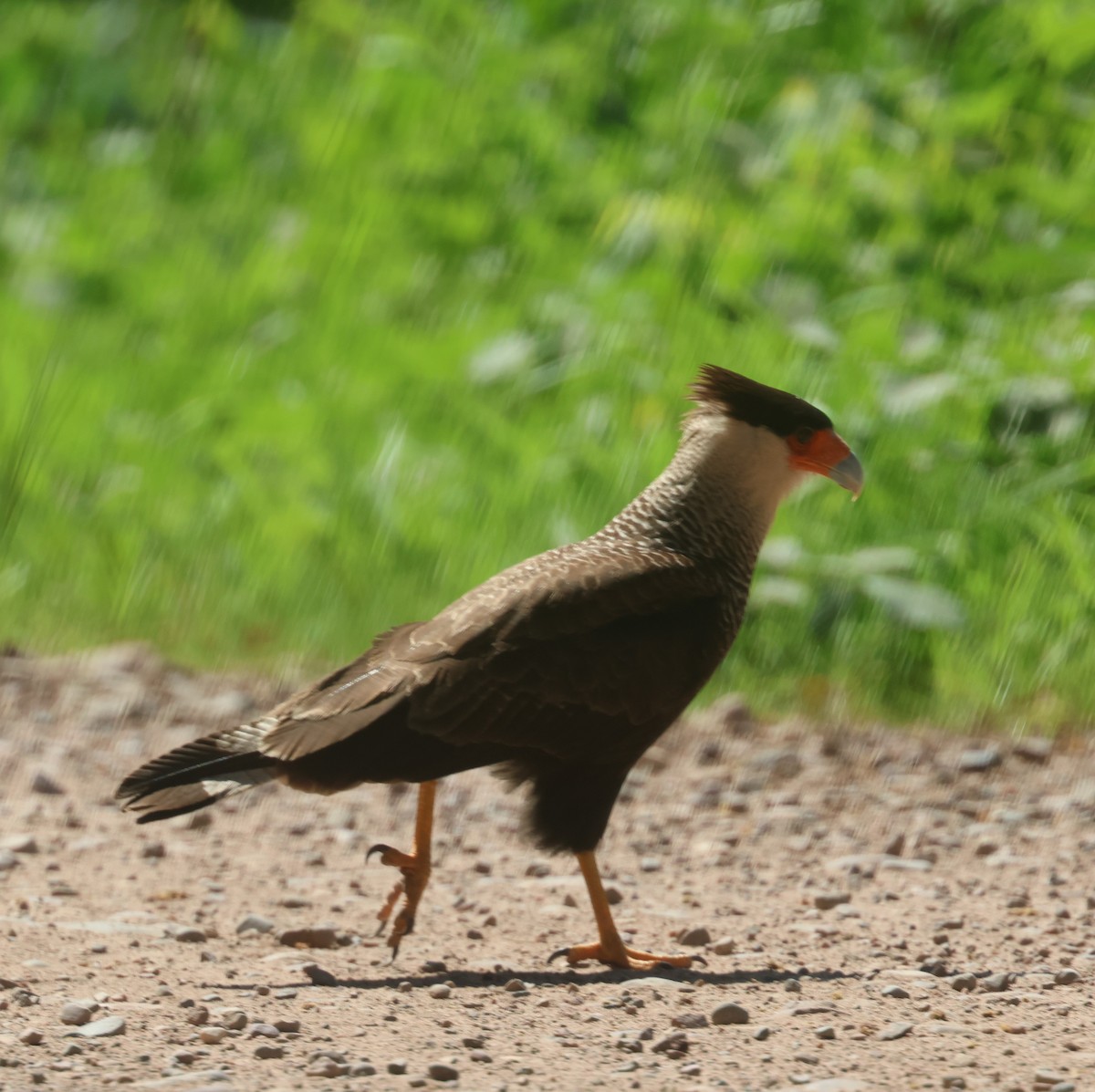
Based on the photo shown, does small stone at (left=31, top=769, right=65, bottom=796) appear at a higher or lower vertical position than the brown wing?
lower

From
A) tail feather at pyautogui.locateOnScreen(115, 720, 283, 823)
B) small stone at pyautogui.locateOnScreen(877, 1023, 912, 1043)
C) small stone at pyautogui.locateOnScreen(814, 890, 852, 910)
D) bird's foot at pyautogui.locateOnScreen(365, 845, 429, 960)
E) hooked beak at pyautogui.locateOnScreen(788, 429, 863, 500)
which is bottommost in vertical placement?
small stone at pyautogui.locateOnScreen(877, 1023, 912, 1043)

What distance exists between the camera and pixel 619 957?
394 centimetres

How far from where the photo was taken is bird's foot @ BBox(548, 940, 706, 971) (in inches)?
155

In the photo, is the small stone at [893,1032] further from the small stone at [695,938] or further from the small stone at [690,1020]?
the small stone at [695,938]

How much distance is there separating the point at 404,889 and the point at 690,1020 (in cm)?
93

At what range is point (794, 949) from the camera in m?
4.08

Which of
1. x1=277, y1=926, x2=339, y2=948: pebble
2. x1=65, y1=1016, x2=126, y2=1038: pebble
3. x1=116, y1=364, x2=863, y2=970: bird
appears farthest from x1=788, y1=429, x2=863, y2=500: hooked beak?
x1=65, y1=1016, x2=126, y2=1038: pebble

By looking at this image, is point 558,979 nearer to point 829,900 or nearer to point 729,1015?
point 729,1015

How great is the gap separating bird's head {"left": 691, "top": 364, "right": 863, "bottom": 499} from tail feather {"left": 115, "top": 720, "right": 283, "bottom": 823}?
1.32m

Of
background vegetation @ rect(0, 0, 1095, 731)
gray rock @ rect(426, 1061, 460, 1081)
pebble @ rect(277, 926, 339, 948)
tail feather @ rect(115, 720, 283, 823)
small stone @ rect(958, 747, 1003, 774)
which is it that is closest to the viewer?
gray rock @ rect(426, 1061, 460, 1081)

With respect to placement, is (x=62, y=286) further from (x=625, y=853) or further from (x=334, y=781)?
(x=334, y=781)

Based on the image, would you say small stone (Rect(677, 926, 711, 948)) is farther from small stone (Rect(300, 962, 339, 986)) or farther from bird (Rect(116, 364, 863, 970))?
small stone (Rect(300, 962, 339, 986))

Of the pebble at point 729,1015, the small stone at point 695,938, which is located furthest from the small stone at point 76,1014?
the small stone at point 695,938

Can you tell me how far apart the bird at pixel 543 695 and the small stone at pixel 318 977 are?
206mm
